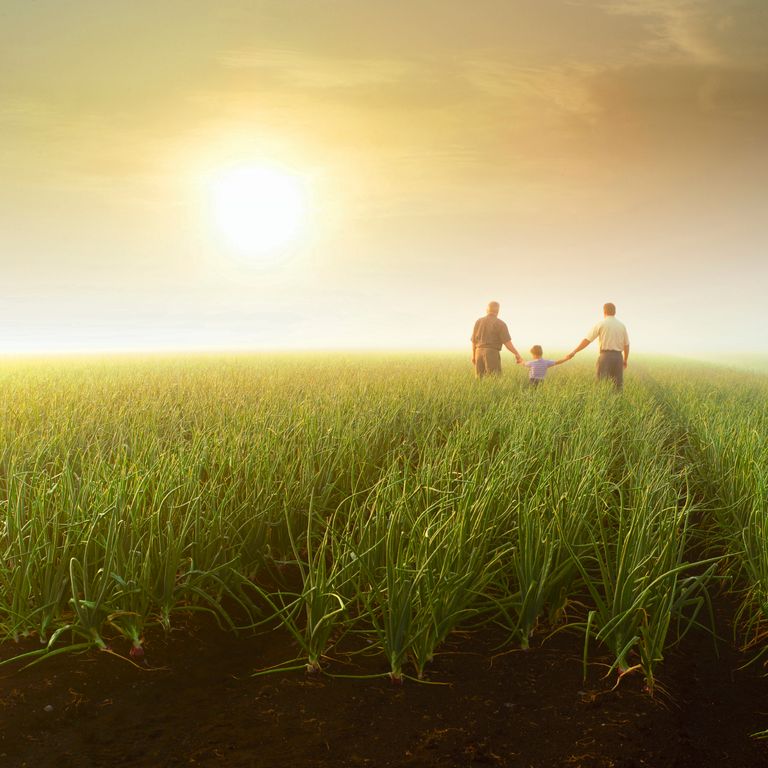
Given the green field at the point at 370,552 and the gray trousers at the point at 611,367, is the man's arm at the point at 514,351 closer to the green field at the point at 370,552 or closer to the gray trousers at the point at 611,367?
the gray trousers at the point at 611,367

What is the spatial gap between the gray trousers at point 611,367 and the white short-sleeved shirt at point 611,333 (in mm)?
304

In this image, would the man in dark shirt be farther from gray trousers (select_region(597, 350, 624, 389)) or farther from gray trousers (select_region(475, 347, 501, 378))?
gray trousers (select_region(597, 350, 624, 389))

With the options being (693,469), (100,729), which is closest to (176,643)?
(100,729)

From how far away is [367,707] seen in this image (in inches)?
90.3

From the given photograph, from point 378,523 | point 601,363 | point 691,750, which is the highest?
point 601,363

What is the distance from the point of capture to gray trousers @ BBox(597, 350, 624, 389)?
444 inches

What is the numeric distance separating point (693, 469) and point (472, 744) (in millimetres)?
4702

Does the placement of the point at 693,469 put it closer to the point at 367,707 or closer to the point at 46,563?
the point at 367,707

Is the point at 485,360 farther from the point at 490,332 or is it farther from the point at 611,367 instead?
the point at 611,367

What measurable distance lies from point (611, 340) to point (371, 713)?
9.64m

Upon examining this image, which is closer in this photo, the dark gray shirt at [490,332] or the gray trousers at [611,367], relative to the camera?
the gray trousers at [611,367]

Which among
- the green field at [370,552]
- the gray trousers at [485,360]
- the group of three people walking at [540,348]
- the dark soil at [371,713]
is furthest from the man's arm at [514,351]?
the dark soil at [371,713]

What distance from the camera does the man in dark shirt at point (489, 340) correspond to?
12023 millimetres

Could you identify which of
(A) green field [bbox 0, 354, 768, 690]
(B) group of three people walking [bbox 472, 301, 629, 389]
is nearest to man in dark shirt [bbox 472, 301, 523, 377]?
(B) group of three people walking [bbox 472, 301, 629, 389]
